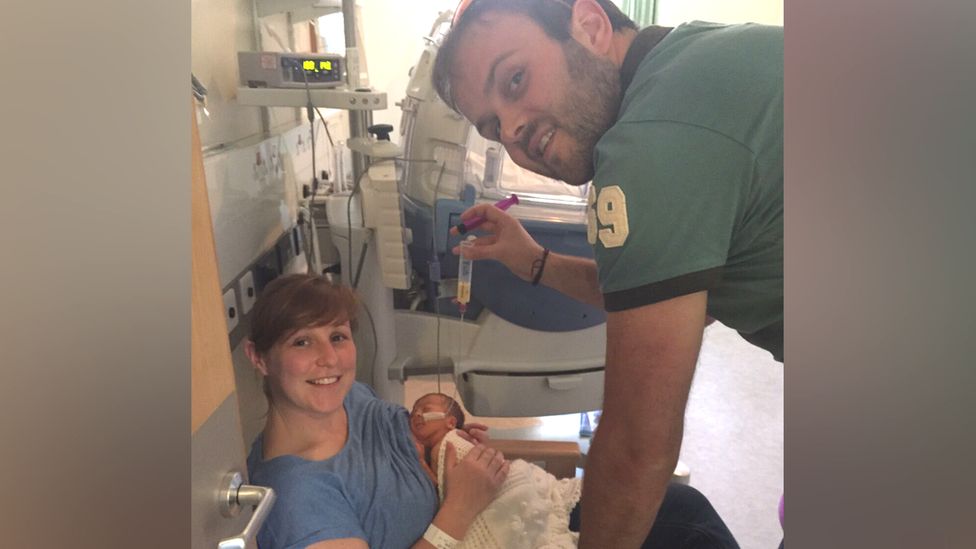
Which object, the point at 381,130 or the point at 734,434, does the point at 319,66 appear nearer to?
the point at 381,130

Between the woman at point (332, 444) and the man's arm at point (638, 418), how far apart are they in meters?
0.16

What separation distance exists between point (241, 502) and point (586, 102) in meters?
0.56

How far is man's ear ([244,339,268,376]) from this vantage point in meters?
0.83

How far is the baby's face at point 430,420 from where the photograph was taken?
925 millimetres

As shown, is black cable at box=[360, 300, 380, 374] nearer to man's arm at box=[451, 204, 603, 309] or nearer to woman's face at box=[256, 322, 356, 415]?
woman's face at box=[256, 322, 356, 415]

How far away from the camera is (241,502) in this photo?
0.72 m

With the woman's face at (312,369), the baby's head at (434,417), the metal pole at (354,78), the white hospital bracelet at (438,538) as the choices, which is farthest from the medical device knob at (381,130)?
the white hospital bracelet at (438,538)

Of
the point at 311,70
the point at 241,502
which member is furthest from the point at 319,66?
the point at 241,502
